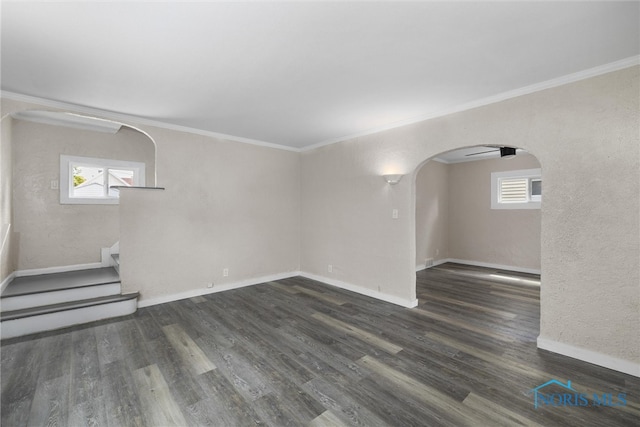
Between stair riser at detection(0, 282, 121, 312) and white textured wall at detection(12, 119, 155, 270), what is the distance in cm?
147

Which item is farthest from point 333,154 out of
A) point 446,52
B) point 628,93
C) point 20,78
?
point 20,78

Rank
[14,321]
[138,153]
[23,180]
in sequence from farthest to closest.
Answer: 1. [138,153]
2. [23,180]
3. [14,321]

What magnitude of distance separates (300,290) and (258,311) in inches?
41.1

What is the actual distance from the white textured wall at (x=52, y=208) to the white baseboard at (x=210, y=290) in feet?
6.10

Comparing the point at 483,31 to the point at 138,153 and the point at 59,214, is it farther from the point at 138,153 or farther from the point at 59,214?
the point at 59,214

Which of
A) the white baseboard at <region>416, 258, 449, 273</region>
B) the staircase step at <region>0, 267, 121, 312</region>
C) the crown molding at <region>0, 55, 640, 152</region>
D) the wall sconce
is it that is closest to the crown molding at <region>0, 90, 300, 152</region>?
the crown molding at <region>0, 55, 640, 152</region>

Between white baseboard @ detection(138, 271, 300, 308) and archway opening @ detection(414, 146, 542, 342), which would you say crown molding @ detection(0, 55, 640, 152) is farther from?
white baseboard @ detection(138, 271, 300, 308)

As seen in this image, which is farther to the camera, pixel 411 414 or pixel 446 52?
pixel 446 52

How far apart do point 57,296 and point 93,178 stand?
7.60 feet

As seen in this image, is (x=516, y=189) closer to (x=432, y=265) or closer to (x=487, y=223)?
(x=487, y=223)

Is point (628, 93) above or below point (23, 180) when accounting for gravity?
above

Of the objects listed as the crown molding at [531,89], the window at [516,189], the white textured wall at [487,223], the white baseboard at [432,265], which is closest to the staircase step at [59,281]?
the crown molding at [531,89]

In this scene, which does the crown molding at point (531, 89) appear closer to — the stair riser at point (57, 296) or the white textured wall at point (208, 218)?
the white textured wall at point (208, 218)

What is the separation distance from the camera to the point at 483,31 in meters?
1.89
